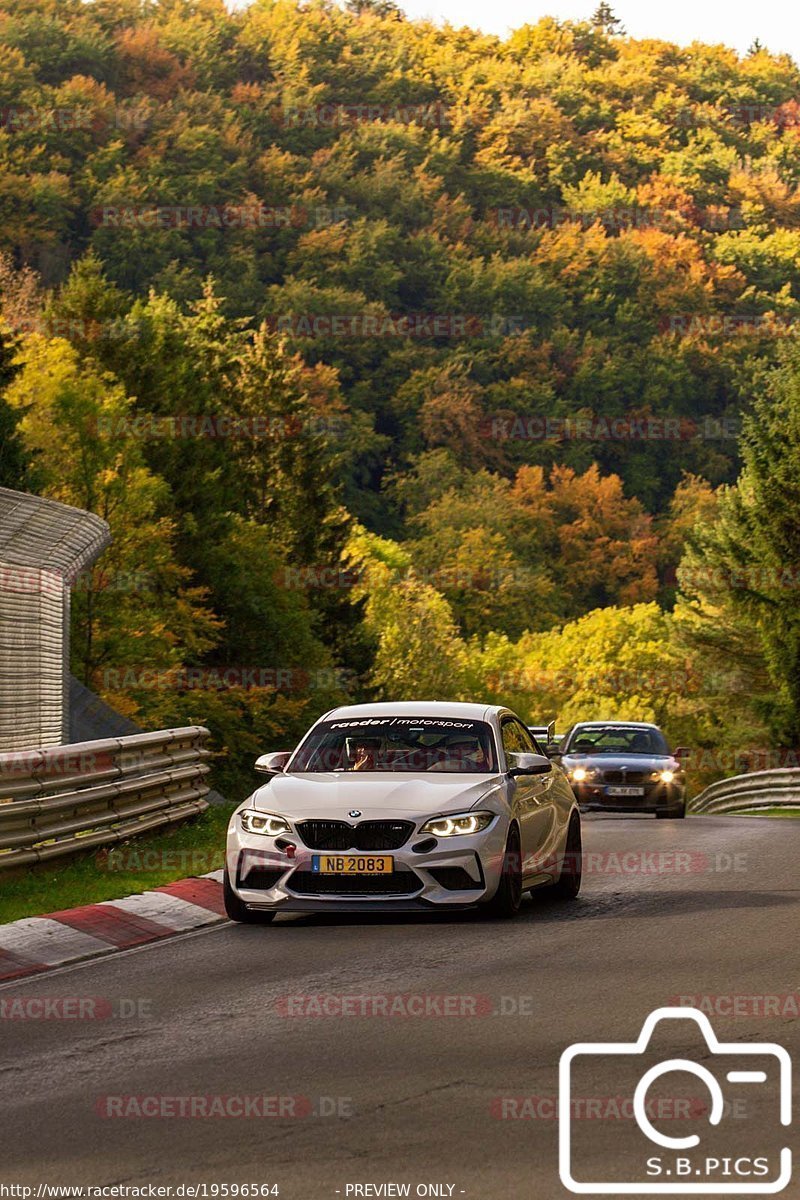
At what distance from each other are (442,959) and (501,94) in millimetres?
164212

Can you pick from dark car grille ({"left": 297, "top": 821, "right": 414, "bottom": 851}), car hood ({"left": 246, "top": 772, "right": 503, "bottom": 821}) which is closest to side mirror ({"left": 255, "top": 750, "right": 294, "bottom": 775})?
car hood ({"left": 246, "top": 772, "right": 503, "bottom": 821})

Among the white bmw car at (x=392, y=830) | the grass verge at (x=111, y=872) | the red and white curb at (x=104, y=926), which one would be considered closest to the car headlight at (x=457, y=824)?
the white bmw car at (x=392, y=830)

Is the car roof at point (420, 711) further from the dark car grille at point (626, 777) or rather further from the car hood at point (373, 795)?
the dark car grille at point (626, 777)

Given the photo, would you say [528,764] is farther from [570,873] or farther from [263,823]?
[263,823]

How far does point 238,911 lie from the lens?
13.3 m

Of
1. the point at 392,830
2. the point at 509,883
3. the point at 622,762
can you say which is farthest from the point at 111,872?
the point at 622,762

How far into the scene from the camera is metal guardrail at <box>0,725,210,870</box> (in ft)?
46.6

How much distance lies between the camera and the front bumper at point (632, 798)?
96.1 feet

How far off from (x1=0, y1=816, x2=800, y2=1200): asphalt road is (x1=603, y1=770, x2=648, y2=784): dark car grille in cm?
1443

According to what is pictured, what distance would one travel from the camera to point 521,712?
119 metres

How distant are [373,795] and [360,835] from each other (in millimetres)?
329

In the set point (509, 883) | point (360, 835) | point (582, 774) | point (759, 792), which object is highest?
point (360, 835)

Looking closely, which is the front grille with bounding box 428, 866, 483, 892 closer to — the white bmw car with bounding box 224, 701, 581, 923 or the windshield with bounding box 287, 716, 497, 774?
the white bmw car with bounding box 224, 701, 581, 923

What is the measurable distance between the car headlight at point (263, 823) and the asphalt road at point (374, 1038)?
632 mm
